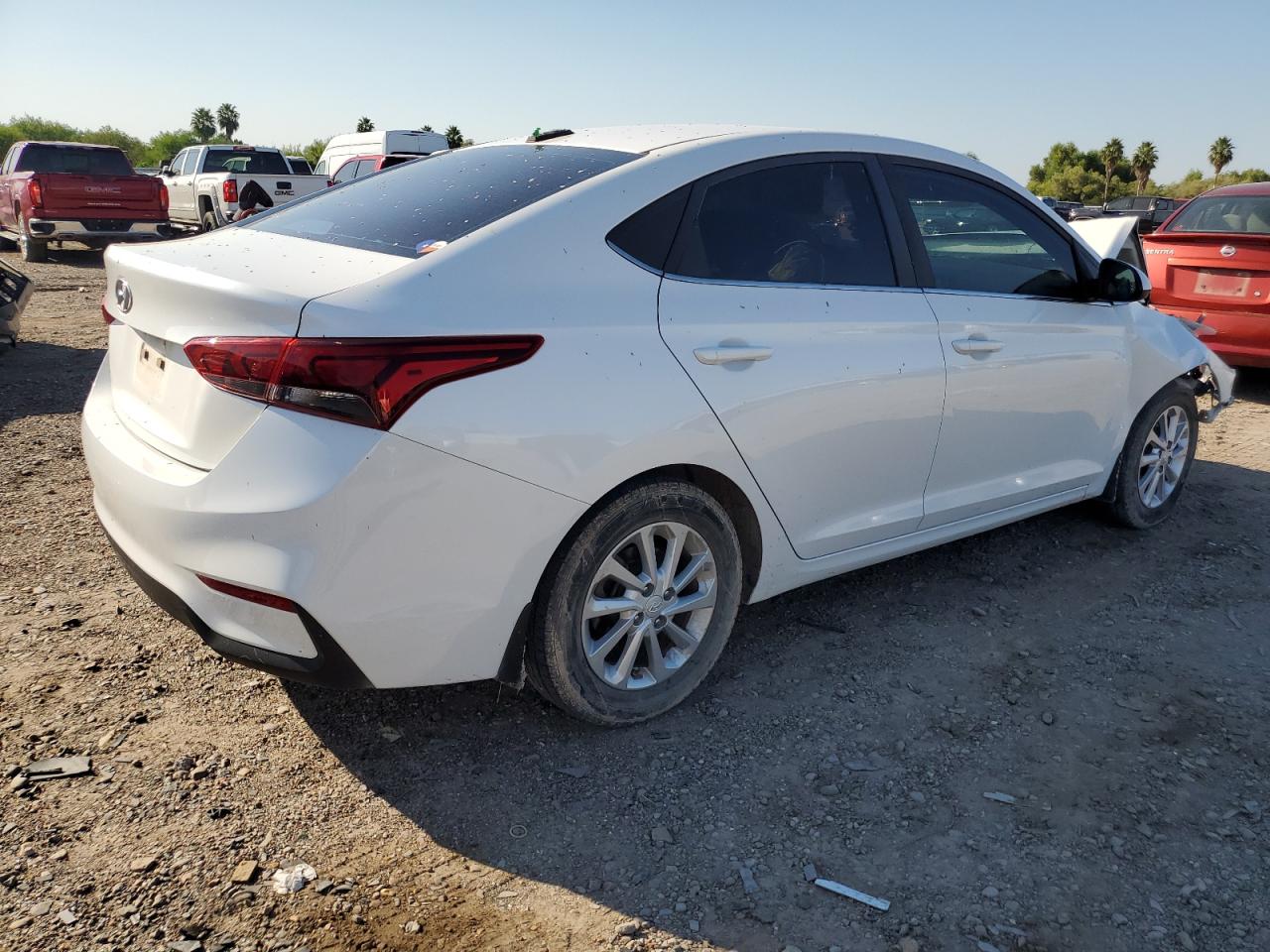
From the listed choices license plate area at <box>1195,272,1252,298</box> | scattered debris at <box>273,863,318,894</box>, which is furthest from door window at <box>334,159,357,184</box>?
scattered debris at <box>273,863,318,894</box>

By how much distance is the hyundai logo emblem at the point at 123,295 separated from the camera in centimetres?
292

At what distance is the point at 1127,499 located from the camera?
15.9 ft

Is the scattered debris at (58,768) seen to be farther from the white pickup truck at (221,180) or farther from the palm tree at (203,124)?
the palm tree at (203,124)

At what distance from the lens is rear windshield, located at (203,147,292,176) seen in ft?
61.8

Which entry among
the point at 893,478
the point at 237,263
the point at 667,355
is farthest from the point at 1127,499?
the point at 237,263

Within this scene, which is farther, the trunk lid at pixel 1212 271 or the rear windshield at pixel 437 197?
the trunk lid at pixel 1212 271

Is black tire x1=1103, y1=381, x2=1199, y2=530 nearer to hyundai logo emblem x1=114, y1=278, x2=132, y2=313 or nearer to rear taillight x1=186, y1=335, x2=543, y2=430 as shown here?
rear taillight x1=186, y1=335, x2=543, y2=430

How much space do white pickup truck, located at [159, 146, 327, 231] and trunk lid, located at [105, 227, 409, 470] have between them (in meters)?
15.2

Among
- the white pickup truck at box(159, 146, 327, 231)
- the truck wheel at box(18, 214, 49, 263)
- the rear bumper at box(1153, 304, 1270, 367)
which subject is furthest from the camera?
the white pickup truck at box(159, 146, 327, 231)

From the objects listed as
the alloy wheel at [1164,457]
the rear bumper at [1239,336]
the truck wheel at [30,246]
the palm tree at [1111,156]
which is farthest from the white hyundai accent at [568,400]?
the palm tree at [1111,156]

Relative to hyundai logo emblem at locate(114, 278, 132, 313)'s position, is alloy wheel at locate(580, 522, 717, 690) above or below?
below

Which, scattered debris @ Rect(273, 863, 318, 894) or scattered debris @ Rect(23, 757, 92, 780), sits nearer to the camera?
scattered debris @ Rect(273, 863, 318, 894)

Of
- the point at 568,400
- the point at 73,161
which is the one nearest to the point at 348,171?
the point at 73,161

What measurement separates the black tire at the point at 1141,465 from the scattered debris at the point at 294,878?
395cm
